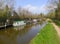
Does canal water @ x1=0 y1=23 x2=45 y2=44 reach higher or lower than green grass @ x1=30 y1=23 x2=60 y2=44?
lower

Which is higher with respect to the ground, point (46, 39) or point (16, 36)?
point (46, 39)

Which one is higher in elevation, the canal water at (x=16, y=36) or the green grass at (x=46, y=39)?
the green grass at (x=46, y=39)

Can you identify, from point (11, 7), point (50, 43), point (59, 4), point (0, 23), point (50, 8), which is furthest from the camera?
point (11, 7)

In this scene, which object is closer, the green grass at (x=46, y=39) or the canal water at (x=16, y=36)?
the green grass at (x=46, y=39)

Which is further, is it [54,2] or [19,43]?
[54,2]

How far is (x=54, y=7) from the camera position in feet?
Answer: 98.5

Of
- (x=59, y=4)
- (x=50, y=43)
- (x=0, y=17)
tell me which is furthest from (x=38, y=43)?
(x=59, y=4)

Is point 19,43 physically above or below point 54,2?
below

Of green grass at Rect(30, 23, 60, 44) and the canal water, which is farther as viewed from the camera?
the canal water

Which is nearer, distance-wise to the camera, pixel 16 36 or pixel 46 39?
pixel 46 39

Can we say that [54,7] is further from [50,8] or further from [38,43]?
[38,43]

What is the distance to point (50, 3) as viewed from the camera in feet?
90.7

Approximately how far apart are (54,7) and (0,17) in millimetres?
10640

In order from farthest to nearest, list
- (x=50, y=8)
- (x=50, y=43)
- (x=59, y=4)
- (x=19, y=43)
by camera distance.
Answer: (x=50, y=8), (x=59, y=4), (x=19, y=43), (x=50, y=43)
